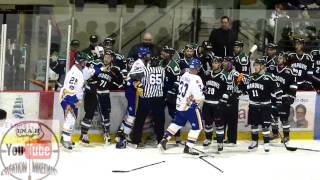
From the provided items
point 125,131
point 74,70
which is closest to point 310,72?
point 125,131

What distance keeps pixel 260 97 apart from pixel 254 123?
434mm

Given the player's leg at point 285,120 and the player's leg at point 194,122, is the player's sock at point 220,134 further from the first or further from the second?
the player's leg at point 285,120

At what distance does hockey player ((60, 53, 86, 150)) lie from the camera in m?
10.4

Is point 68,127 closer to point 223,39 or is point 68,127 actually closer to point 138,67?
point 138,67

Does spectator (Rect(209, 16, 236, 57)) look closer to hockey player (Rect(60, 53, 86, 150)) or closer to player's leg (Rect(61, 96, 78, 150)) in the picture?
hockey player (Rect(60, 53, 86, 150))

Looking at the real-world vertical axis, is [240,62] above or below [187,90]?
above

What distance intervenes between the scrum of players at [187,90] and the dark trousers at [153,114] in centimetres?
4

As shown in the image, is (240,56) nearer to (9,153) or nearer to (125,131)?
(125,131)

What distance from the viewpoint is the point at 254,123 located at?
36.3 feet

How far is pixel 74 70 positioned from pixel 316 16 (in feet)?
18.5

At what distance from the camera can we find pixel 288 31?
13.3 metres

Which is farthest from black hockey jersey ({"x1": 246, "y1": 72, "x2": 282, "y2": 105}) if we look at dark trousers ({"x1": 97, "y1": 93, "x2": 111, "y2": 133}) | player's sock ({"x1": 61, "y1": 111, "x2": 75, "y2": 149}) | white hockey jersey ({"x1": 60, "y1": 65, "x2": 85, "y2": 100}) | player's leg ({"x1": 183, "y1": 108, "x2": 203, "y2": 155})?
player's sock ({"x1": 61, "y1": 111, "x2": 75, "y2": 149})

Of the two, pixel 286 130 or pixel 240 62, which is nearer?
pixel 240 62

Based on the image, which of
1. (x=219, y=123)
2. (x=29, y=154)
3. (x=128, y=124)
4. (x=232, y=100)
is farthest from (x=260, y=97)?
(x=29, y=154)
